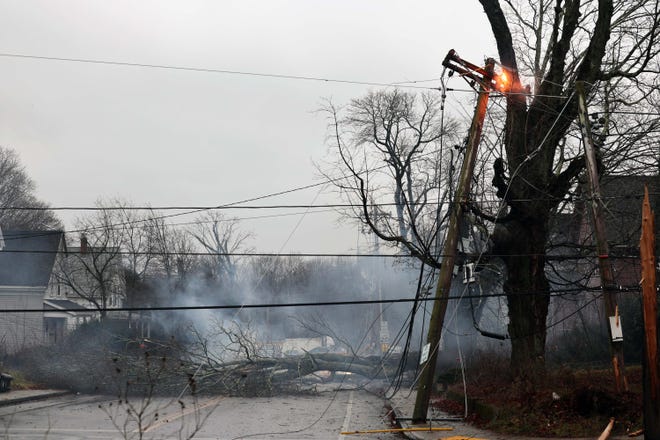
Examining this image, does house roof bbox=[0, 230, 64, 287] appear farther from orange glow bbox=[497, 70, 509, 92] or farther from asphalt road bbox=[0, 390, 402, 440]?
orange glow bbox=[497, 70, 509, 92]

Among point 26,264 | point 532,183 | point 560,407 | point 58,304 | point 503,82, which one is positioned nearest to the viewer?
point 560,407

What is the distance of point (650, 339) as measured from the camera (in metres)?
10.6

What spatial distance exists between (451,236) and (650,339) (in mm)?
5126

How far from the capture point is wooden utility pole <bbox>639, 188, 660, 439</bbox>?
10023 mm

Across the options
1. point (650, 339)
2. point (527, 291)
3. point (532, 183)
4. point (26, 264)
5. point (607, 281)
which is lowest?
point (650, 339)

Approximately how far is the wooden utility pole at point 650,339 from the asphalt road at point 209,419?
19.3 feet

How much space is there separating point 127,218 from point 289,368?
83.4 ft

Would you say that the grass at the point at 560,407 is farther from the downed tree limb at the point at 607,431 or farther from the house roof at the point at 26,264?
the house roof at the point at 26,264

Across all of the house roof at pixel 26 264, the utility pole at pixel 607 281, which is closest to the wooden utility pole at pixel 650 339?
the utility pole at pixel 607 281

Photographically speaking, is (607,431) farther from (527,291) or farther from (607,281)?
(527,291)

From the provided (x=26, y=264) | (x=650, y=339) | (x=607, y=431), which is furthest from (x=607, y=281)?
(x=26, y=264)

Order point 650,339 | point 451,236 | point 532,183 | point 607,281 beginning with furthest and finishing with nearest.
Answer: point 532,183, point 451,236, point 607,281, point 650,339

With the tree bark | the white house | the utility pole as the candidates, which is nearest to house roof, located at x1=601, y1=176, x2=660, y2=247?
the tree bark

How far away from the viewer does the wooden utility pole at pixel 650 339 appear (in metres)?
10.0
